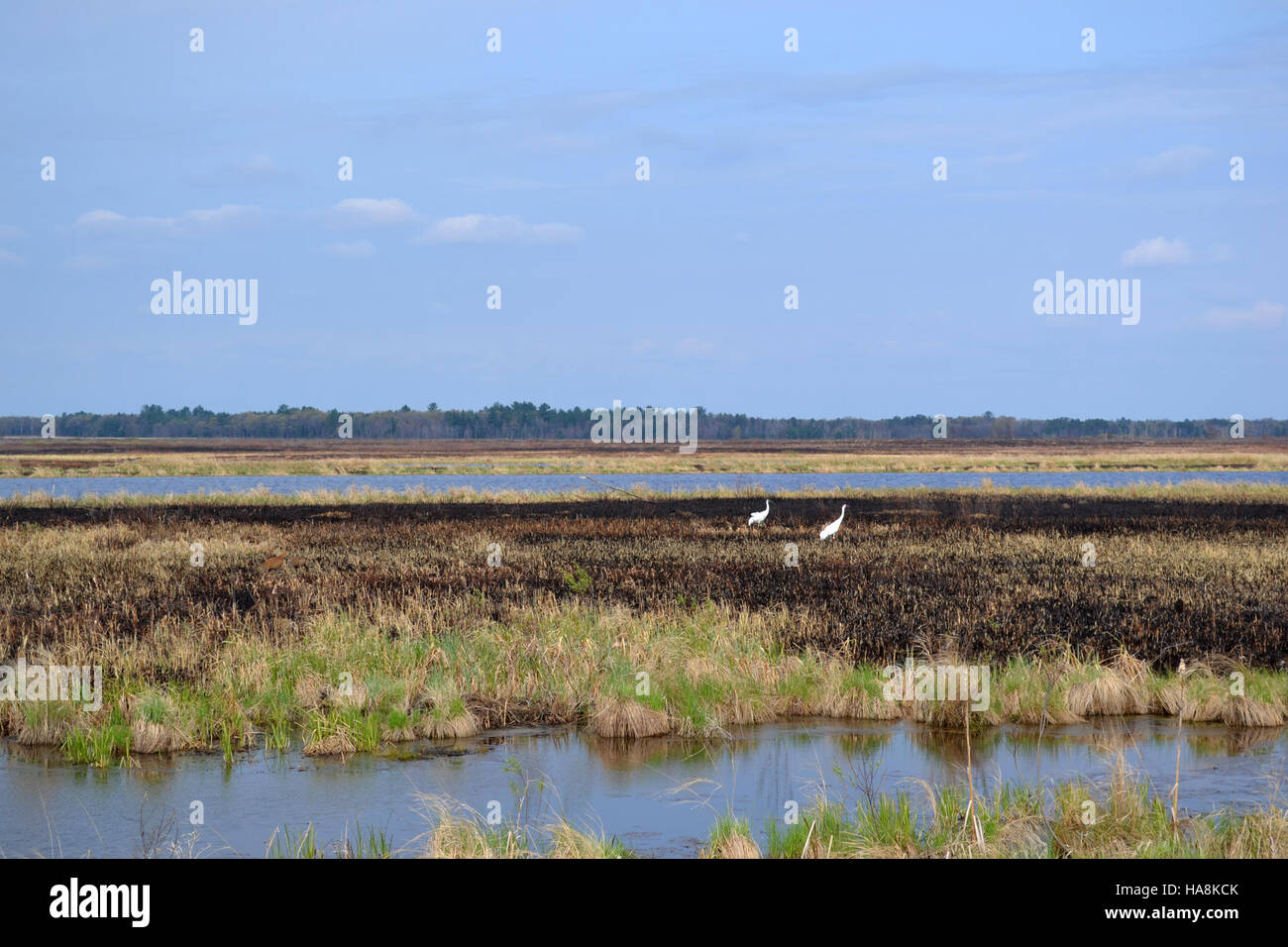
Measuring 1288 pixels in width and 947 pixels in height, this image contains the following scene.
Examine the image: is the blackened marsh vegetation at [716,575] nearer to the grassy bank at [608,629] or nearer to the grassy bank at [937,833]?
the grassy bank at [608,629]

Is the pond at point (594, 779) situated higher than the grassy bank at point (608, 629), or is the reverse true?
the grassy bank at point (608, 629)

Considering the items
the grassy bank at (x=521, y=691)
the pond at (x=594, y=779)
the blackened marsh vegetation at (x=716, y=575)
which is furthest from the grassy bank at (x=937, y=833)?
the blackened marsh vegetation at (x=716, y=575)

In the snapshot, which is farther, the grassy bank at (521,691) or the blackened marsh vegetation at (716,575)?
the blackened marsh vegetation at (716,575)

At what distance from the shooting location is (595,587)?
19016 mm

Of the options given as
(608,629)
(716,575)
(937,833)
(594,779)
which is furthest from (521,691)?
(716,575)

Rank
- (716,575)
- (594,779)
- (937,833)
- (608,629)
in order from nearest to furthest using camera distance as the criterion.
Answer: (937,833), (594,779), (608,629), (716,575)

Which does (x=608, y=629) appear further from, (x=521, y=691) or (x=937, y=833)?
(x=937, y=833)

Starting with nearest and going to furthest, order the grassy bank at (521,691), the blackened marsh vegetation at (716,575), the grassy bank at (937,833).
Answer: the grassy bank at (937,833), the grassy bank at (521,691), the blackened marsh vegetation at (716,575)

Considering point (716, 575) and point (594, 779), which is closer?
point (594, 779)

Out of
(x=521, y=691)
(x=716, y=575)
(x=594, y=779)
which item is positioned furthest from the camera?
(x=716, y=575)
